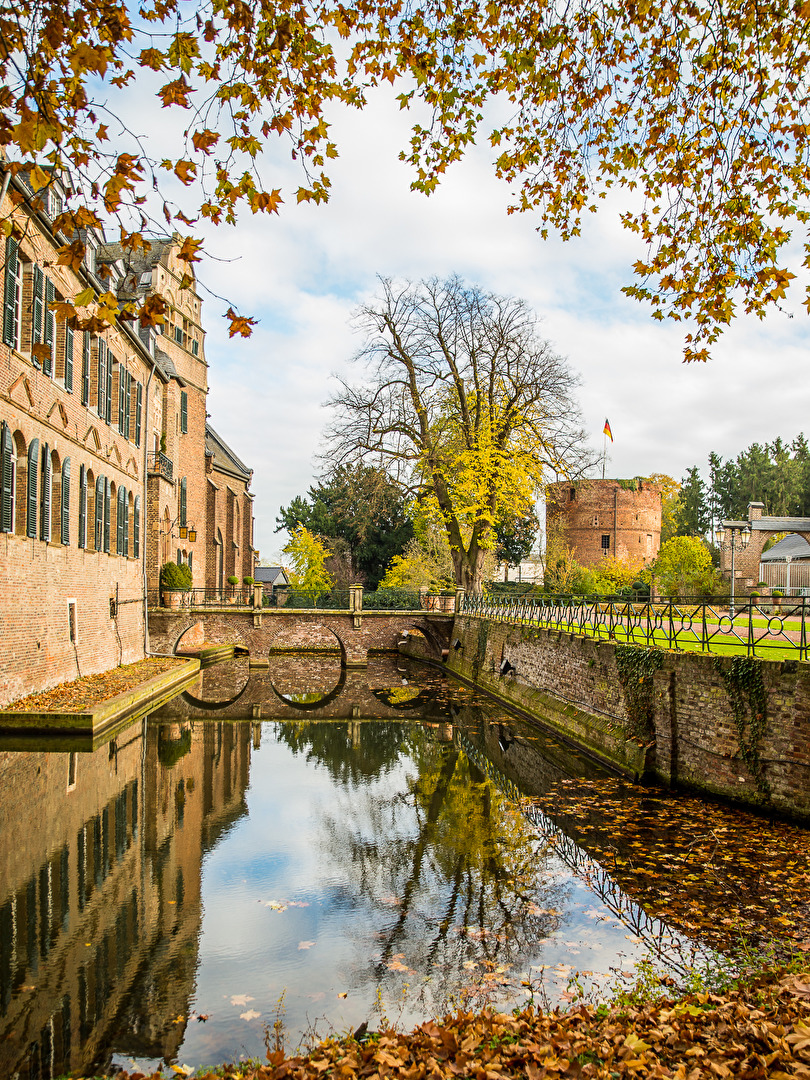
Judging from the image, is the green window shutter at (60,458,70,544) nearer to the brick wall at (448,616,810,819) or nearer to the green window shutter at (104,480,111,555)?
the green window shutter at (104,480,111,555)

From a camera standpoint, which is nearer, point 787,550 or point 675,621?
point 675,621

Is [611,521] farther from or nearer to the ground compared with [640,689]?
farther from the ground

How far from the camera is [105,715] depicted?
45.6ft

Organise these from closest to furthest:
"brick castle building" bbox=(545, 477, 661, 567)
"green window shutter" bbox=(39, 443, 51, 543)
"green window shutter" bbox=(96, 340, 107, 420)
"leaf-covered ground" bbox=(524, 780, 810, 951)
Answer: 1. "leaf-covered ground" bbox=(524, 780, 810, 951)
2. "green window shutter" bbox=(39, 443, 51, 543)
3. "green window shutter" bbox=(96, 340, 107, 420)
4. "brick castle building" bbox=(545, 477, 661, 567)

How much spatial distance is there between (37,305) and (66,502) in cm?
418

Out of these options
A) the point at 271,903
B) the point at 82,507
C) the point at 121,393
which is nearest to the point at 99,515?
the point at 82,507

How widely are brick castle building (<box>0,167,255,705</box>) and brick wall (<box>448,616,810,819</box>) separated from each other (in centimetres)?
810

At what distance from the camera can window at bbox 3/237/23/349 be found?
43.4 ft

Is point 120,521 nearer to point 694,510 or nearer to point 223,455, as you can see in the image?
point 223,455

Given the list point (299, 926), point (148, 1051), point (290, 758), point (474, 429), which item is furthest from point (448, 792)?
point (474, 429)

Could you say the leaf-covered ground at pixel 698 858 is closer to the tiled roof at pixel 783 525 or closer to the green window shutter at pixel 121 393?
the green window shutter at pixel 121 393

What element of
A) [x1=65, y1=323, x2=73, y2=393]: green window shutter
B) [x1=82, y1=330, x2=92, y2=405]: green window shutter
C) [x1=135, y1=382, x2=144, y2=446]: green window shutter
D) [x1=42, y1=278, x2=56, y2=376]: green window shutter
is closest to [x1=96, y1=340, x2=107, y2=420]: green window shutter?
[x1=82, y1=330, x2=92, y2=405]: green window shutter

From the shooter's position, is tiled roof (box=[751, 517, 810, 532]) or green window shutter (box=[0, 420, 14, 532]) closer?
green window shutter (box=[0, 420, 14, 532])

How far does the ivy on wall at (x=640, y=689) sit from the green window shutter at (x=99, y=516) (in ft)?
43.6
